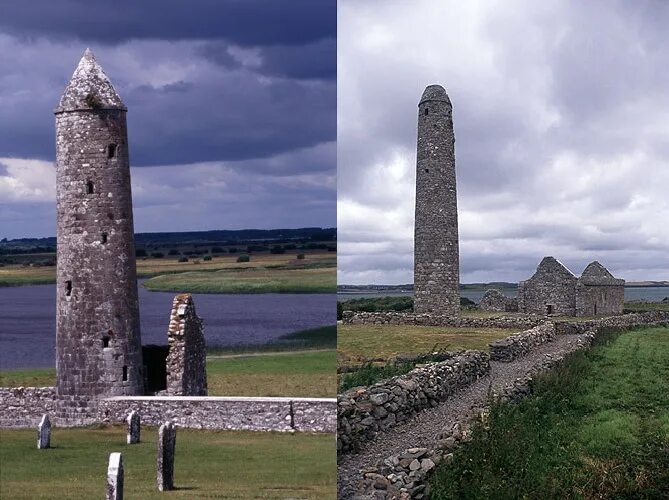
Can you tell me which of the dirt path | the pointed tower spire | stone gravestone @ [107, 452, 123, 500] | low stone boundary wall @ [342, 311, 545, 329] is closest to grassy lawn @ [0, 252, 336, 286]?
the dirt path

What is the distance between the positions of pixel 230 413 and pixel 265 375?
450 centimetres

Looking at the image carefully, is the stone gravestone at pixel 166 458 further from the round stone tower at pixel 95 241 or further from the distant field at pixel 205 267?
the round stone tower at pixel 95 241

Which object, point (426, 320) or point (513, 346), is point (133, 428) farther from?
point (426, 320)

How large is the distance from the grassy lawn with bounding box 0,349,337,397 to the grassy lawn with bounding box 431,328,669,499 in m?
3.65

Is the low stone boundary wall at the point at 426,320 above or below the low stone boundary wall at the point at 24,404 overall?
above

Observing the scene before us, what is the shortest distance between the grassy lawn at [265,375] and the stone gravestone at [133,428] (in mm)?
2806

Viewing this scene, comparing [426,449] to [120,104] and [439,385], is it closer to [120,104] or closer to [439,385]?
[439,385]

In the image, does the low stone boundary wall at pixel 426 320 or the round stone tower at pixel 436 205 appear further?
the round stone tower at pixel 436 205

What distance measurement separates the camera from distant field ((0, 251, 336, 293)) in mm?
17922

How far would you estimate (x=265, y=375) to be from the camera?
63.5 ft

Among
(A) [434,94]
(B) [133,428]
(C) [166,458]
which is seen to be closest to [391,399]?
(C) [166,458]

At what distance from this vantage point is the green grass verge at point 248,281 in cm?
2173

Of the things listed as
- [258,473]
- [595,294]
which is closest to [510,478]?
[258,473]

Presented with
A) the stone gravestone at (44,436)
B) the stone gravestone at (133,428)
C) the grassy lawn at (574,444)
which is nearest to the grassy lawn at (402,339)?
the grassy lawn at (574,444)
